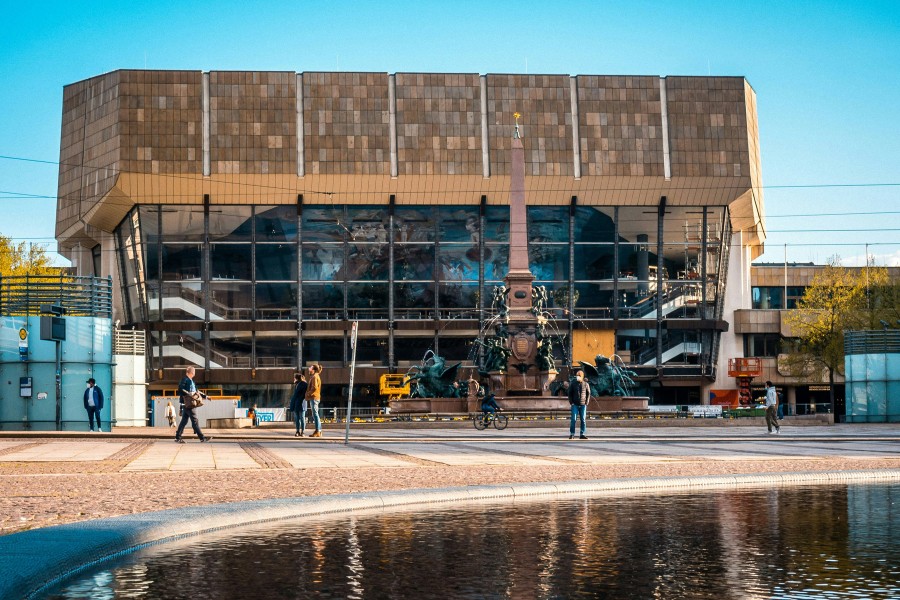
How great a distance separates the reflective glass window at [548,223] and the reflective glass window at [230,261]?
18307 millimetres

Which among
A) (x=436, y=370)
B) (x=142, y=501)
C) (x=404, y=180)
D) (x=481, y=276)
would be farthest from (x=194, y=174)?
(x=142, y=501)

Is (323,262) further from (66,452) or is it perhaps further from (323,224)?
(66,452)

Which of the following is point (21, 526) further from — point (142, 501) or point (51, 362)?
point (51, 362)

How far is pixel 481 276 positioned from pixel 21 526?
224ft

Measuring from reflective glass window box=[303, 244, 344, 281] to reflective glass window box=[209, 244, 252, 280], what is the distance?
3.64 meters

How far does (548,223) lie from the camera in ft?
257

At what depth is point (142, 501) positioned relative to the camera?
42.3 feet

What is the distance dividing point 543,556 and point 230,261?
6948 centimetres

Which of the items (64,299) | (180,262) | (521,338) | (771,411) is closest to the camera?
(771,411)

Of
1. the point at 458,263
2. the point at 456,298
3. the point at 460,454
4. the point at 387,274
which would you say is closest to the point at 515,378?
the point at 460,454

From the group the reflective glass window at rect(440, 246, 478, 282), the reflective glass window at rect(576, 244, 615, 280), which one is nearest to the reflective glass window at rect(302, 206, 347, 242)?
the reflective glass window at rect(440, 246, 478, 282)

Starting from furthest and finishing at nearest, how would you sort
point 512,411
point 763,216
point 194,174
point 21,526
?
point 763,216 → point 194,174 → point 512,411 → point 21,526

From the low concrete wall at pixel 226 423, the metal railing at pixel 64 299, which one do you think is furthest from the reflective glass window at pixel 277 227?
the metal railing at pixel 64 299

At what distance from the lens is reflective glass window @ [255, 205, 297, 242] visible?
77125mm
